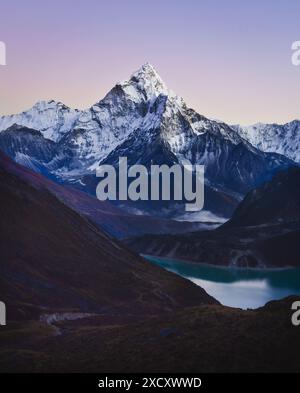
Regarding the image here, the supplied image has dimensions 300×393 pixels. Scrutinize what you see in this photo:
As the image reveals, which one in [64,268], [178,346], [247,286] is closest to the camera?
[178,346]

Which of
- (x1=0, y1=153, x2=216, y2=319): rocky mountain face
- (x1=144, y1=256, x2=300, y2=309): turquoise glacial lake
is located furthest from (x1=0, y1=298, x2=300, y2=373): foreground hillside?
(x1=144, y1=256, x2=300, y2=309): turquoise glacial lake

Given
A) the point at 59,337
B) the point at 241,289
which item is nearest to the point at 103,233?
the point at 241,289

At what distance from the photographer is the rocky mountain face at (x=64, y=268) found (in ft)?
308

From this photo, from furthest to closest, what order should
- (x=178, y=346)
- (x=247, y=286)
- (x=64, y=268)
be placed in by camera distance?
(x=247, y=286) < (x=64, y=268) < (x=178, y=346)

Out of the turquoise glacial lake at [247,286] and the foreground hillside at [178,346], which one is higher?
the turquoise glacial lake at [247,286]

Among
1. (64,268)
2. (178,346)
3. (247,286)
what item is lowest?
(178,346)

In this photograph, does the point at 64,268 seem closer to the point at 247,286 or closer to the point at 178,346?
the point at 178,346

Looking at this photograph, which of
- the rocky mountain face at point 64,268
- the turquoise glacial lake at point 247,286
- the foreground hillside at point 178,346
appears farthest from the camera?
the turquoise glacial lake at point 247,286

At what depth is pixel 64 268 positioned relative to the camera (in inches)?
4237

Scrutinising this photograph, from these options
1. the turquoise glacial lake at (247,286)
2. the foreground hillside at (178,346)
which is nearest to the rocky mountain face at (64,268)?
the foreground hillside at (178,346)

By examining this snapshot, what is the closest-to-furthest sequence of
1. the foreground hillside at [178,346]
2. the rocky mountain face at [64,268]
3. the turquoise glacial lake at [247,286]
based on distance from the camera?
the foreground hillside at [178,346] < the rocky mountain face at [64,268] < the turquoise glacial lake at [247,286]

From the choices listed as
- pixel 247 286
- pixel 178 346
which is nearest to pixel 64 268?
pixel 178 346

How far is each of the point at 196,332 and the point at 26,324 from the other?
25627mm

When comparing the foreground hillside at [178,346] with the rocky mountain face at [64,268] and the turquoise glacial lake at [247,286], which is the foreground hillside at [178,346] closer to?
the rocky mountain face at [64,268]
